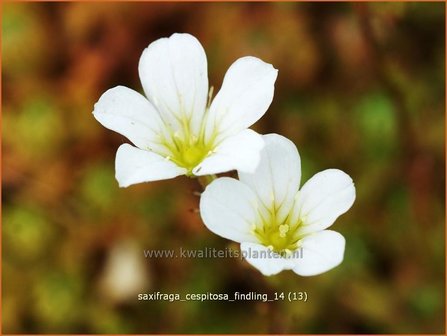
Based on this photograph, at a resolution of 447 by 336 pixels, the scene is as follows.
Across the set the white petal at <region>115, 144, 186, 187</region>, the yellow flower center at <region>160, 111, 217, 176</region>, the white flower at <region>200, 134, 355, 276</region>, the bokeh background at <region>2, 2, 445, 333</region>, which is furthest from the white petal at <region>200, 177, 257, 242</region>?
the bokeh background at <region>2, 2, 445, 333</region>

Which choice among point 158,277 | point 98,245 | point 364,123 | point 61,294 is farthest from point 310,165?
point 61,294

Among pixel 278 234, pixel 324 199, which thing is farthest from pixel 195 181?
pixel 324 199

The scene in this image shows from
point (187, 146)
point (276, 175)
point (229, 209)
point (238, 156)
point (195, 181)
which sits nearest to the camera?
point (238, 156)

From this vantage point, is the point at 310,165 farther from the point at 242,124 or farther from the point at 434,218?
the point at 242,124

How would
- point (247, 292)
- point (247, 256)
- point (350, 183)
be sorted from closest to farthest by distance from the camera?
point (247, 256), point (350, 183), point (247, 292)

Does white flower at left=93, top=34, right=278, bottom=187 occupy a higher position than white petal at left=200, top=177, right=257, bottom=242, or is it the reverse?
white flower at left=93, top=34, right=278, bottom=187

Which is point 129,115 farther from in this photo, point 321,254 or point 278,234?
point 321,254

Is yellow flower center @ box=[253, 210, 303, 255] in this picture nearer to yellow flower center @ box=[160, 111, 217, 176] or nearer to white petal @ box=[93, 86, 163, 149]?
yellow flower center @ box=[160, 111, 217, 176]
